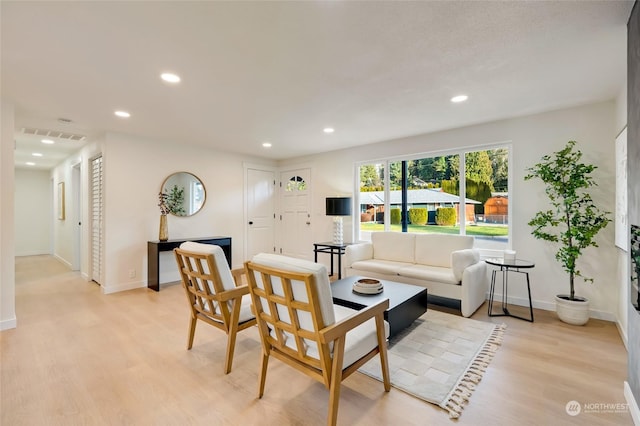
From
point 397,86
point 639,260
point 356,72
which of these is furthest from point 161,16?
point 639,260

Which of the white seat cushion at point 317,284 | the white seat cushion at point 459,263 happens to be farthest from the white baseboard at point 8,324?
the white seat cushion at point 459,263

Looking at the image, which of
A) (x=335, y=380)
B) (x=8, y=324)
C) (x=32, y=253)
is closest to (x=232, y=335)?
(x=335, y=380)

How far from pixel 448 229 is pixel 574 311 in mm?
1685

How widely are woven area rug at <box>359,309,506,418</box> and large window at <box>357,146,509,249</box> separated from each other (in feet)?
4.96

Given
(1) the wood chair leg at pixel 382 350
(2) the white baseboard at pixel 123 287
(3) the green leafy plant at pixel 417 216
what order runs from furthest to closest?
(3) the green leafy plant at pixel 417 216 → (2) the white baseboard at pixel 123 287 → (1) the wood chair leg at pixel 382 350

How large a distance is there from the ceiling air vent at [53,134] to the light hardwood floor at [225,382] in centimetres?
261

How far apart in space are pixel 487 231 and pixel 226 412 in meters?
3.71

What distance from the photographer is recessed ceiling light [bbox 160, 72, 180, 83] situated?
2.37 m

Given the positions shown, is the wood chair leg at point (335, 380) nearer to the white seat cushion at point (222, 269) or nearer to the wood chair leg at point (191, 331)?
the white seat cushion at point (222, 269)

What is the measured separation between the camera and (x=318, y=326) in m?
1.44

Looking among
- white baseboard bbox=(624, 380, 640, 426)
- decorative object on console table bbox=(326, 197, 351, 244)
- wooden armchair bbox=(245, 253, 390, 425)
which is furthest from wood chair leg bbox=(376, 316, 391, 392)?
decorative object on console table bbox=(326, 197, 351, 244)

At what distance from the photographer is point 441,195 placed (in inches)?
169

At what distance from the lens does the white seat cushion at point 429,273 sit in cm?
327

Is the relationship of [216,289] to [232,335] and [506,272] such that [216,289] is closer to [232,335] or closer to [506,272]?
[232,335]
